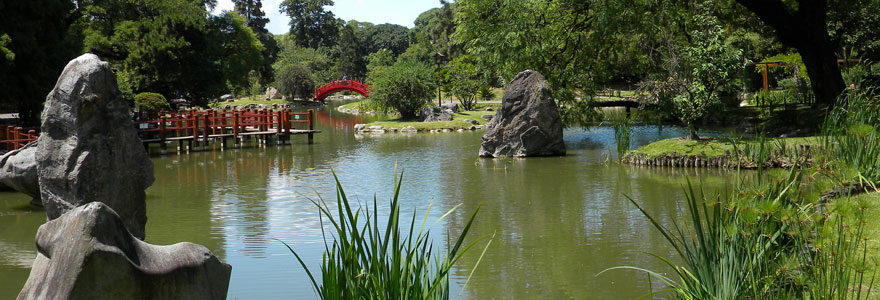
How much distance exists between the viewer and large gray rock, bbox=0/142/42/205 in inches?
476

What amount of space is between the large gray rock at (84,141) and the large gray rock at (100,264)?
330 centimetres

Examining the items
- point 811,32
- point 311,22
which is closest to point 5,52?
point 811,32

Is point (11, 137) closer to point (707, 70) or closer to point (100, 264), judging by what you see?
point (707, 70)

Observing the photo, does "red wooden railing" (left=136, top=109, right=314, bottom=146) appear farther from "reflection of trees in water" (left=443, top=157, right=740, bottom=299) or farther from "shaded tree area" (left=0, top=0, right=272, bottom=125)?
"reflection of trees in water" (left=443, top=157, right=740, bottom=299)

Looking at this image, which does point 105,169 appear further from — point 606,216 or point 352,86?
point 352,86

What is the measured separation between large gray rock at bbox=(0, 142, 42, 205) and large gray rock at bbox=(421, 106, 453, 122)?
20203mm

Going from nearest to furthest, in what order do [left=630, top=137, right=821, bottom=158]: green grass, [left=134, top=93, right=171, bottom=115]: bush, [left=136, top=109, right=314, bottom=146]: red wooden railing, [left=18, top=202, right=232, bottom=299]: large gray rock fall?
[left=18, top=202, right=232, bottom=299]: large gray rock
[left=630, top=137, right=821, bottom=158]: green grass
[left=136, top=109, right=314, bottom=146]: red wooden railing
[left=134, top=93, right=171, bottom=115]: bush

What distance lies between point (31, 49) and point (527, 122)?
12216 mm

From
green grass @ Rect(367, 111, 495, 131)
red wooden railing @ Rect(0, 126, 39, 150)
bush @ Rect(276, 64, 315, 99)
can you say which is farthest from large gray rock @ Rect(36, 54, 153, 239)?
bush @ Rect(276, 64, 315, 99)

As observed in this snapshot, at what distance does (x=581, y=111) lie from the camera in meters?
21.5

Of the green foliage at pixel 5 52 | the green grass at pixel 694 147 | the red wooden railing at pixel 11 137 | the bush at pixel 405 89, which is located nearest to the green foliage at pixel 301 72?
the bush at pixel 405 89

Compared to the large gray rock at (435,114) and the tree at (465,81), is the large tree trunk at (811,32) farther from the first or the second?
the tree at (465,81)

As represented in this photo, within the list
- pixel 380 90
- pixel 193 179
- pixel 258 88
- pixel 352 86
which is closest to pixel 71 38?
pixel 193 179

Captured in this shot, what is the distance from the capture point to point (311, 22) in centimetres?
8212
